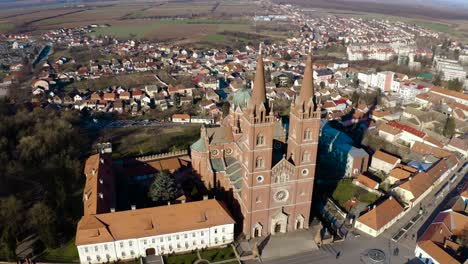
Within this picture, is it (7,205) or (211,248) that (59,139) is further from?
(211,248)

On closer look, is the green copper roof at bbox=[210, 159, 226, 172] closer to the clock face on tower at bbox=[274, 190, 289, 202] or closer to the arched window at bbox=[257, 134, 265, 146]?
the clock face on tower at bbox=[274, 190, 289, 202]

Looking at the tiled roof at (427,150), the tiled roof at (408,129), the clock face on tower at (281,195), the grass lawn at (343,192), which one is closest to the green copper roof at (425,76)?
the tiled roof at (408,129)

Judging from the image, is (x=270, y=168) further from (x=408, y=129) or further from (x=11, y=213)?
(x=408, y=129)

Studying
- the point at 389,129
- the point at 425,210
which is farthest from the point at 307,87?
the point at 389,129

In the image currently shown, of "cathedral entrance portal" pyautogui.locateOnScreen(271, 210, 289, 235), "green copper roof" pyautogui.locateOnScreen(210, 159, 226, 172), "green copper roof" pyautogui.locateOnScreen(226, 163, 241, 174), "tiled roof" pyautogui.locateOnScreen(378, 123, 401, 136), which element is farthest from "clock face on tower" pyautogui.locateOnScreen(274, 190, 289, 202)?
"tiled roof" pyautogui.locateOnScreen(378, 123, 401, 136)

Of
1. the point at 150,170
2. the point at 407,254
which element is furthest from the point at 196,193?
the point at 407,254
